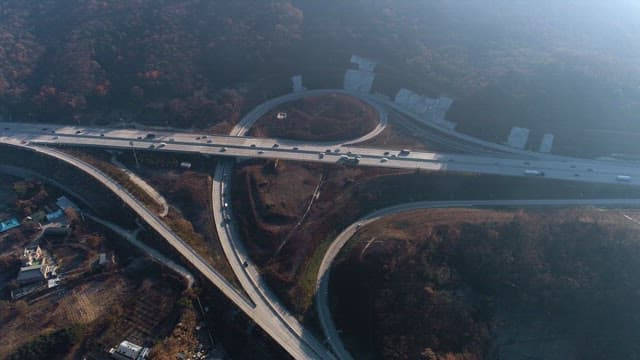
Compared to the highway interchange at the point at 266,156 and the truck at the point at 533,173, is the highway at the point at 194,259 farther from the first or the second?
the truck at the point at 533,173

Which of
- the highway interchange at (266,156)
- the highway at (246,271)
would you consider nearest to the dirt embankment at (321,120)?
the highway interchange at (266,156)

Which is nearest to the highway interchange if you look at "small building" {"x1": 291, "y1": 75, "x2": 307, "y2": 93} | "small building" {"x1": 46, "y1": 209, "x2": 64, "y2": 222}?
"small building" {"x1": 46, "y1": 209, "x2": 64, "y2": 222}

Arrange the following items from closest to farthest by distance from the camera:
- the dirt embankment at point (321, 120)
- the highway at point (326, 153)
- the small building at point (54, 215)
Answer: the small building at point (54, 215) → the highway at point (326, 153) → the dirt embankment at point (321, 120)

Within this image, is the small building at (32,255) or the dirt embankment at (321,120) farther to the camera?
the dirt embankment at (321,120)

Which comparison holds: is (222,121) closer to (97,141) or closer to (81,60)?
(97,141)

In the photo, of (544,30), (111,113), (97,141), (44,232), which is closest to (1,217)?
(44,232)

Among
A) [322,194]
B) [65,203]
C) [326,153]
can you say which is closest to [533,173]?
[326,153]

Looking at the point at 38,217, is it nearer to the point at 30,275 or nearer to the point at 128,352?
the point at 30,275
